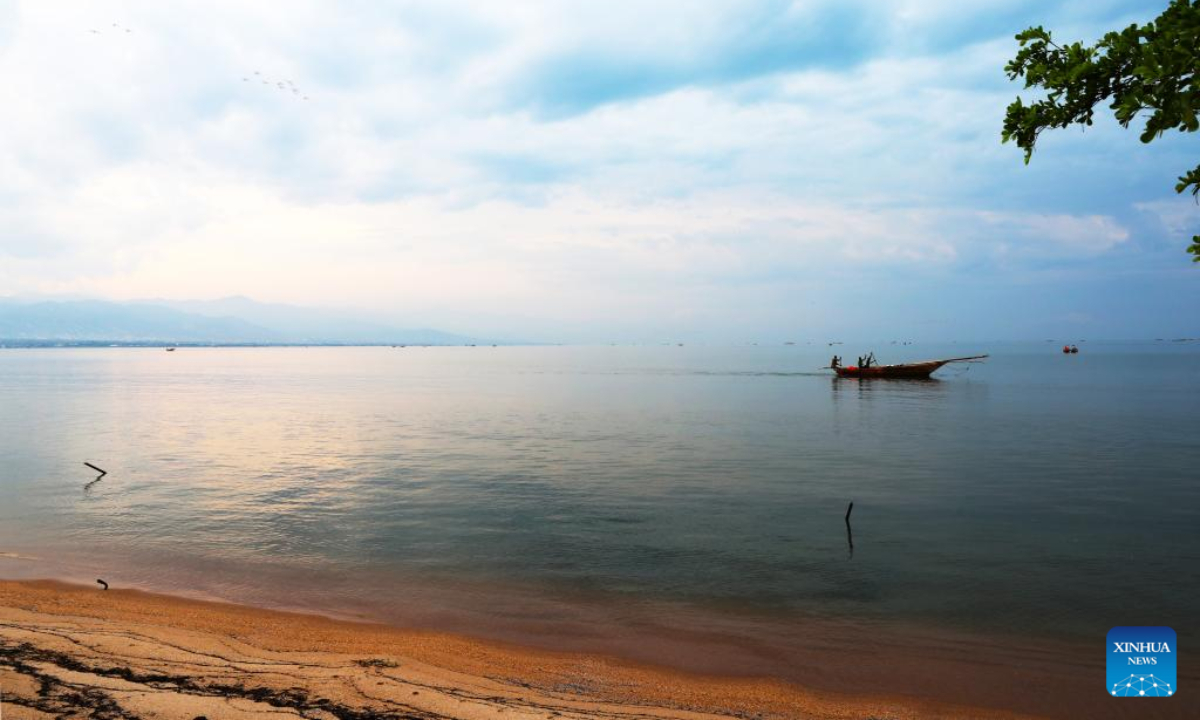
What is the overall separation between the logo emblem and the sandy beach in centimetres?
307

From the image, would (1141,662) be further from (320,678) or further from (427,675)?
(320,678)

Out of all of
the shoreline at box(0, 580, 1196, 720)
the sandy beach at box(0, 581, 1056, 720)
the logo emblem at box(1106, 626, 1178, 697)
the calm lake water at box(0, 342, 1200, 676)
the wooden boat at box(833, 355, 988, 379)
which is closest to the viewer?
the sandy beach at box(0, 581, 1056, 720)

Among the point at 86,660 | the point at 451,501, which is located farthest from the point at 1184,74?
the point at 451,501

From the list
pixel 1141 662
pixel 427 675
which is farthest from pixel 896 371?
pixel 427 675

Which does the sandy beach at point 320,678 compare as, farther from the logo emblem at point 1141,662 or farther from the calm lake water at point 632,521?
the logo emblem at point 1141,662

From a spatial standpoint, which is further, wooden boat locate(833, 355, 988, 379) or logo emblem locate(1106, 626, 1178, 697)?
wooden boat locate(833, 355, 988, 379)

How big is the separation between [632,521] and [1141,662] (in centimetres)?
1541

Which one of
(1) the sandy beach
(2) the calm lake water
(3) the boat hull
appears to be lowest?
(2) the calm lake water

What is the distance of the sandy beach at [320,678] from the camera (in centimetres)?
968

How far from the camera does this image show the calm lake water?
1747cm

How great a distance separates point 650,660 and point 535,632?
299cm

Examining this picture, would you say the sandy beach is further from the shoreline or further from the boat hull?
the boat hull

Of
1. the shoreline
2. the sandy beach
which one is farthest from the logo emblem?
the sandy beach

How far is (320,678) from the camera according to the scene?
11047 millimetres
